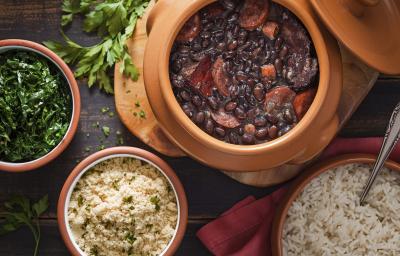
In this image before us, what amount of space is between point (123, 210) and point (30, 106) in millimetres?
541

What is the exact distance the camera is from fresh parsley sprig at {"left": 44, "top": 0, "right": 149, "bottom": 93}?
8.27 feet

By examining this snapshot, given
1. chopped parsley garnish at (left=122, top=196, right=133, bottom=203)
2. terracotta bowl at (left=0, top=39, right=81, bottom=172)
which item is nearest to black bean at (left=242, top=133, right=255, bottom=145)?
chopped parsley garnish at (left=122, top=196, right=133, bottom=203)

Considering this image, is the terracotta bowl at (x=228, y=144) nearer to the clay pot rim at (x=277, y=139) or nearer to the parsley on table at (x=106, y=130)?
the clay pot rim at (x=277, y=139)

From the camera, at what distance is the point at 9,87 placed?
2.54m

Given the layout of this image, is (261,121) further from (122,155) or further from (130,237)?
(130,237)

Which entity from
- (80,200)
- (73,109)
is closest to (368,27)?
(73,109)

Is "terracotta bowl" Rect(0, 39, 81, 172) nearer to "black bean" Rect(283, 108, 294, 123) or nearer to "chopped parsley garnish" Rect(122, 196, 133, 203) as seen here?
"chopped parsley garnish" Rect(122, 196, 133, 203)

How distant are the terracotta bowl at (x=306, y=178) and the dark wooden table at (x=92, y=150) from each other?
195 mm

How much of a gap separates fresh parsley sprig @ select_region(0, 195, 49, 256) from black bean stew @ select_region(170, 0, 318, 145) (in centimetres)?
81

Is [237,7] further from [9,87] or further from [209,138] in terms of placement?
[9,87]

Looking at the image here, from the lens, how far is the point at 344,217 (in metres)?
2.55

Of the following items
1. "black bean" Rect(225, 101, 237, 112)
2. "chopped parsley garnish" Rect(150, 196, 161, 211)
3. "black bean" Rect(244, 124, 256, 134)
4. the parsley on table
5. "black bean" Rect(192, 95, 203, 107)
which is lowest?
"chopped parsley garnish" Rect(150, 196, 161, 211)

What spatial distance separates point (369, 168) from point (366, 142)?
0.35 ft

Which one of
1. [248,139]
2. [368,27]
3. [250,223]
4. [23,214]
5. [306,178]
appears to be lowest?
[250,223]
